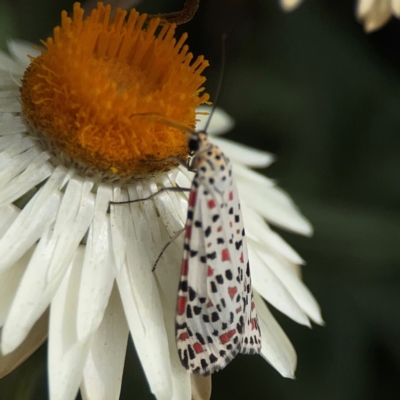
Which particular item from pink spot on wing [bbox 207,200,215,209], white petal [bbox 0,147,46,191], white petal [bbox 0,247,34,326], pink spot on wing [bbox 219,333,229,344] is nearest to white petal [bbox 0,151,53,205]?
white petal [bbox 0,147,46,191]

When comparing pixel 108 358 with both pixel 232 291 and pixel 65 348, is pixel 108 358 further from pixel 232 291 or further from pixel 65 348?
pixel 232 291

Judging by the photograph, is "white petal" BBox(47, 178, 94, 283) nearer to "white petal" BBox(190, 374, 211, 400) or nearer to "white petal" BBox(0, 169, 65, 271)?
"white petal" BBox(0, 169, 65, 271)

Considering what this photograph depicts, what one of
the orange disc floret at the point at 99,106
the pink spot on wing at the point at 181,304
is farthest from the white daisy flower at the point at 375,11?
the pink spot on wing at the point at 181,304

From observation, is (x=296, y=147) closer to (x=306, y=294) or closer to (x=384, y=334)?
(x=384, y=334)

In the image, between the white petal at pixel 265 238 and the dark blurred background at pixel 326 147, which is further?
the dark blurred background at pixel 326 147

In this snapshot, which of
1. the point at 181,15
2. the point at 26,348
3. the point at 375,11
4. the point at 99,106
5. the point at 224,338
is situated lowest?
the point at 26,348

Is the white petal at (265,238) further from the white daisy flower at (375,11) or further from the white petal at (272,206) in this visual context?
A: the white daisy flower at (375,11)

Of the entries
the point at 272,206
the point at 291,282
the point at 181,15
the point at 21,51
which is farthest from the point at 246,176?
the point at 21,51
